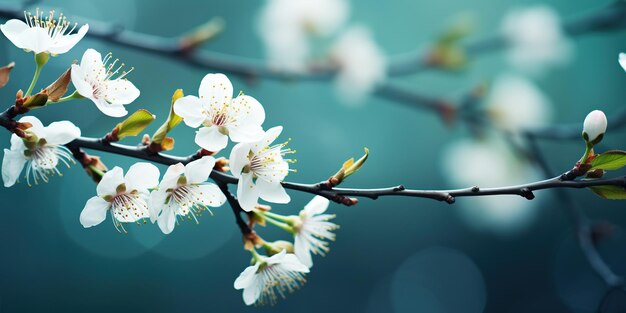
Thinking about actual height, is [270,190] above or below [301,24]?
below

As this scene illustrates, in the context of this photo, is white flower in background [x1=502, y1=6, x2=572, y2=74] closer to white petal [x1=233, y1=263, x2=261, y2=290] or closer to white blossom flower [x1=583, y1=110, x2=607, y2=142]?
white blossom flower [x1=583, y1=110, x2=607, y2=142]

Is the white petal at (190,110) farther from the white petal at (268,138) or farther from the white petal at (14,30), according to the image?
the white petal at (14,30)

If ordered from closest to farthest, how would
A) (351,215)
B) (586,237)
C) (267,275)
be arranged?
(267,275) → (586,237) → (351,215)

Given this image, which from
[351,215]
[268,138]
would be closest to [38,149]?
[268,138]

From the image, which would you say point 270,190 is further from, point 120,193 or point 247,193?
point 120,193

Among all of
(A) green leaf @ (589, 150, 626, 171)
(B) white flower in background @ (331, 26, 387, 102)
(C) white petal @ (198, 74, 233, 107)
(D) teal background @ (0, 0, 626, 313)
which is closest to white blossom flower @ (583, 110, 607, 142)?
(A) green leaf @ (589, 150, 626, 171)

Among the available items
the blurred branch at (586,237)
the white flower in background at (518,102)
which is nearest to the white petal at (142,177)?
the blurred branch at (586,237)
